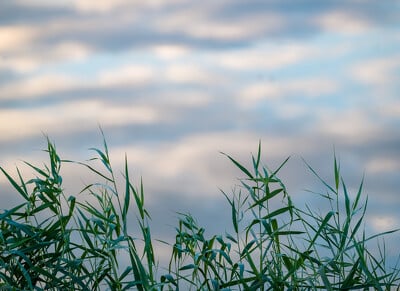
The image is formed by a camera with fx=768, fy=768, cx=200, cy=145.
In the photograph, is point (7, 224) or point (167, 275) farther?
point (7, 224)

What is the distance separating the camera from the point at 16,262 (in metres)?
4.36

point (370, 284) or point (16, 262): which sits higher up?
point (16, 262)

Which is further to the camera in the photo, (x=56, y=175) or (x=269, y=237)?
(x=56, y=175)

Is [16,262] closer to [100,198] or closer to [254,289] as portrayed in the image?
[100,198]

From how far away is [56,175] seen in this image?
448 cm

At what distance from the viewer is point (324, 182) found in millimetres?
4426

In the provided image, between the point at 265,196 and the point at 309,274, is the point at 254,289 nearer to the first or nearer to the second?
the point at 309,274

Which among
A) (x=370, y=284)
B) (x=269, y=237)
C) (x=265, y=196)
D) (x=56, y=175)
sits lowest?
(x=370, y=284)

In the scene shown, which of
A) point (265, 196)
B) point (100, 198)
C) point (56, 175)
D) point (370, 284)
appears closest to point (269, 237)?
point (265, 196)

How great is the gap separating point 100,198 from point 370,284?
5.13 feet

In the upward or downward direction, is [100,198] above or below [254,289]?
above

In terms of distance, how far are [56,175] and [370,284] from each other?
1.87m

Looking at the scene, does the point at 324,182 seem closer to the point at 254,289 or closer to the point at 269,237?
the point at 269,237

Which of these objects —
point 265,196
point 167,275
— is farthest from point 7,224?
A: point 265,196
